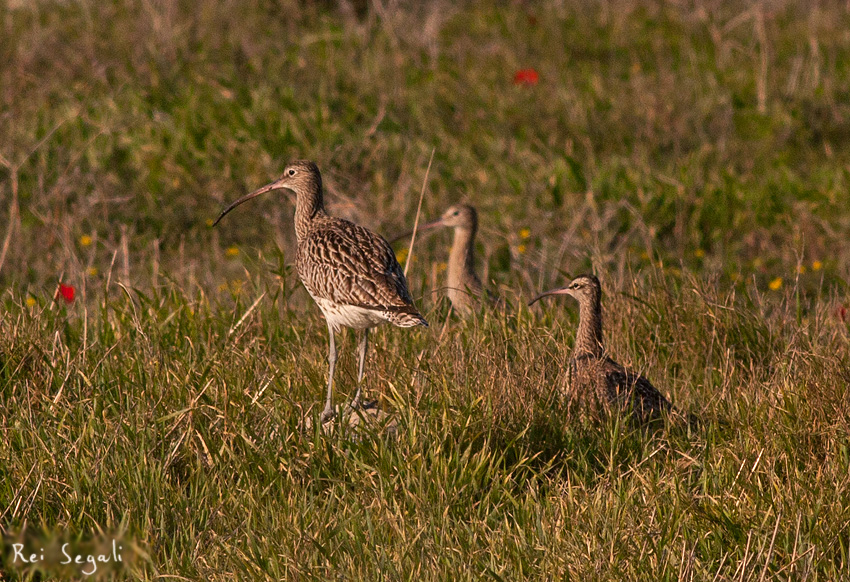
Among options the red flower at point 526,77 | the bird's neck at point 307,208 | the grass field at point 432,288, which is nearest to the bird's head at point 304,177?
the bird's neck at point 307,208

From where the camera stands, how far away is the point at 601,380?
16.6 ft

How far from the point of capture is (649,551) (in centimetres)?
369

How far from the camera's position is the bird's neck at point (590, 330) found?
5.55 meters

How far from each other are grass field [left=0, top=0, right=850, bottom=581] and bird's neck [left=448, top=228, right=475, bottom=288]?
0.25 meters

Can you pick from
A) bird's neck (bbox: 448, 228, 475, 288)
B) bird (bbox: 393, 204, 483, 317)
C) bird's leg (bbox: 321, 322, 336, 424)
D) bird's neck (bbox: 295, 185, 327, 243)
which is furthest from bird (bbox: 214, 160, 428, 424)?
bird's neck (bbox: 448, 228, 475, 288)

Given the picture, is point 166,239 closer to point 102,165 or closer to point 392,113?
point 102,165

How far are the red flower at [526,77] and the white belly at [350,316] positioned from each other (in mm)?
5927

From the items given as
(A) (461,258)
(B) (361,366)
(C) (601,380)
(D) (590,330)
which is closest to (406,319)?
(B) (361,366)

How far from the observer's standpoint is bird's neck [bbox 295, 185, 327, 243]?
638 centimetres

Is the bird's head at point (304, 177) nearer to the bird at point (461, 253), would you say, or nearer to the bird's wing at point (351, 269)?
the bird's wing at point (351, 269)

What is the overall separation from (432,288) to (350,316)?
1875 mm

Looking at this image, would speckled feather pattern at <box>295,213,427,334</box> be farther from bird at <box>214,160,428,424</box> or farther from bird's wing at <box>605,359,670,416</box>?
bird's wing at <box>605,359,670,416</box>

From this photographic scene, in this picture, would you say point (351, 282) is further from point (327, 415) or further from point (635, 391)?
point (635, 391)

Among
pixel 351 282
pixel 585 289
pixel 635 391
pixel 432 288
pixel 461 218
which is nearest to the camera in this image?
pixel 635 391
